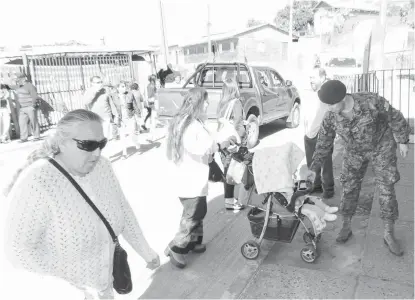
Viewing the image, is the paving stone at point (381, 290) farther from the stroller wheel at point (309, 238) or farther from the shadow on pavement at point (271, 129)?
the shadow on pavement at point (271, 129)

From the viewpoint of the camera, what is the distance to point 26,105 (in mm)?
11203

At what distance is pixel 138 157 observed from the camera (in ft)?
29.5

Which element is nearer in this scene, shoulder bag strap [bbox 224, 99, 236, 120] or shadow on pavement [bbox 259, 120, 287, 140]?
shoulder bag strap [bbox 224, 99, 236, 120]

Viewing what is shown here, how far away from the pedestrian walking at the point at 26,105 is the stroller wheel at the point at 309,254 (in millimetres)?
9662

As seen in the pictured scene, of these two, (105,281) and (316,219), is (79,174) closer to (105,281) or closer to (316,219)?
(105,281)

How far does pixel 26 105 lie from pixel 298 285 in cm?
997

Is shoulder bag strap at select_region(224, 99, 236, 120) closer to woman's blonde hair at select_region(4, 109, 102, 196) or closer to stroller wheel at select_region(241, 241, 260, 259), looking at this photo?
stroller wheel at select_region(241, 241, 260, 259)

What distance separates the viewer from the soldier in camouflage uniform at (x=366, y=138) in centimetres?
373

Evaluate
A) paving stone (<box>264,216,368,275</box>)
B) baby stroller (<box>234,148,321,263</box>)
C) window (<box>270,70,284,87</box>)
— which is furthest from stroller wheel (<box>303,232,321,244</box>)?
window (<box>270,70,284,87</box>)

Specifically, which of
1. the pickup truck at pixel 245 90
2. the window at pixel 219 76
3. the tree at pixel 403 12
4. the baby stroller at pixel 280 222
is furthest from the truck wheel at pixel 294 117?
the tree at pixel 403 12

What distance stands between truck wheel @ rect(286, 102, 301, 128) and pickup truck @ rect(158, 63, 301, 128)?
0.45 metres

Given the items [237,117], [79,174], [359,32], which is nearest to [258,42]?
[359,32]

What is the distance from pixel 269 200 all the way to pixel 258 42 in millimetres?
44697

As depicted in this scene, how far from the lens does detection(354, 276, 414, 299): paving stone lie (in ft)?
11.0
